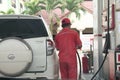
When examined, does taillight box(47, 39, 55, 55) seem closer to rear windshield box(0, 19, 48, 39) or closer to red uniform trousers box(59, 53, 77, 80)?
rear windshield box(0, 19, 48, 39)

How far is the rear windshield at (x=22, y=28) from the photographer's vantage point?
845cm

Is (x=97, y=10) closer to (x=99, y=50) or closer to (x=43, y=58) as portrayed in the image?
(x=99, y=50)

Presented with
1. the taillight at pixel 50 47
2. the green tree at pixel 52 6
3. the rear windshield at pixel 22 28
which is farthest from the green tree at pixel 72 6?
the taillight at pixel 50 47

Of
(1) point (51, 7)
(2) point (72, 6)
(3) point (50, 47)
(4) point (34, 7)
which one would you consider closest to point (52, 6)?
(1) point (51, 7)

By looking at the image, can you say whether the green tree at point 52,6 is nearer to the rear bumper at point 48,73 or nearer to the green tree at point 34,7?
the green tree at point 34,7

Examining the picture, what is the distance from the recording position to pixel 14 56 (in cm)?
796

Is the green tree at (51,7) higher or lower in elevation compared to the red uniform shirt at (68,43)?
higher

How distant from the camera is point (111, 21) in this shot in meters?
9.93

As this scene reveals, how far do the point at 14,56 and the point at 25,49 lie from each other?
0.24 metres

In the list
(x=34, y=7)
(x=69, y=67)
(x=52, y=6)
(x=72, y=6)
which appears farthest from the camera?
(x=72, y=6)

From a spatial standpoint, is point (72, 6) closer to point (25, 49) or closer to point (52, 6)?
point (52, 6)

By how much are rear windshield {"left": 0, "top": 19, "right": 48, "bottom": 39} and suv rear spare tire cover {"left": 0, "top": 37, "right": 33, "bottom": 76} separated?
0.43m

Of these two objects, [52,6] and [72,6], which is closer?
[52,6]

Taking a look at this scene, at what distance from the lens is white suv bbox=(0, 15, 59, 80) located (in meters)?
7.92
